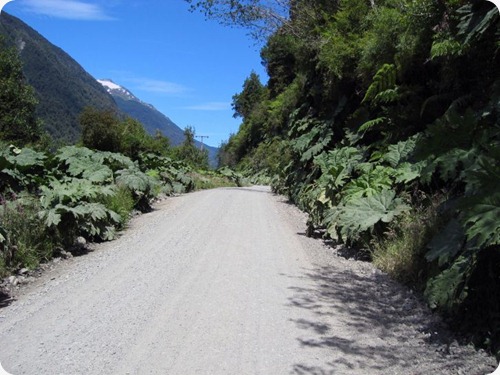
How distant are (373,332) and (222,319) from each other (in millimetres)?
1515

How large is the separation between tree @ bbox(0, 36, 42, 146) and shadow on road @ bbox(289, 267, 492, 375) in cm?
1636

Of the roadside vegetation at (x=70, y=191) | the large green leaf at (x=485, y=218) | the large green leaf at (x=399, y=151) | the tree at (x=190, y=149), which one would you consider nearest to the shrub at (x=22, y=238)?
the roadside vegetation at (x=70, y=191)

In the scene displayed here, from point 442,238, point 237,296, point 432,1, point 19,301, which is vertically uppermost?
point 432,1

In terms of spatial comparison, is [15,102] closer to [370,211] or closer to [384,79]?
[384,79]

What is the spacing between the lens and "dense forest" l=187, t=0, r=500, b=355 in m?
4.00

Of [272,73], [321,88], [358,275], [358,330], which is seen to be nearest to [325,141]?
[321,88]

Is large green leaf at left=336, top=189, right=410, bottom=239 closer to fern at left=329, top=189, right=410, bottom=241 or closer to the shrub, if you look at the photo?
fern at left=329, top=189, right=410, bottom=241

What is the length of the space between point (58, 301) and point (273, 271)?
112 inches

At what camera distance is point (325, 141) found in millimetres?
12578

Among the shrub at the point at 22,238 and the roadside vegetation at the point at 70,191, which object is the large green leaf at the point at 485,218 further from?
the shrub at the point at 22,238

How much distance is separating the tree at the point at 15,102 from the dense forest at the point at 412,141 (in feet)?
34.6

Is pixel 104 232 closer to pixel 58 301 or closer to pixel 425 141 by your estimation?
pixel 58 301

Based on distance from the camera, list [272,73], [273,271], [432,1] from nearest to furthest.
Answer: [273,271], [432,1], [272,73]

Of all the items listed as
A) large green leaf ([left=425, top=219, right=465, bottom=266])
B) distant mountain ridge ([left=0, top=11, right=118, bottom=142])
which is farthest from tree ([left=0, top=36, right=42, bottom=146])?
distant mountain ridge ([left=0, top=11, right=118, bottom=142])
